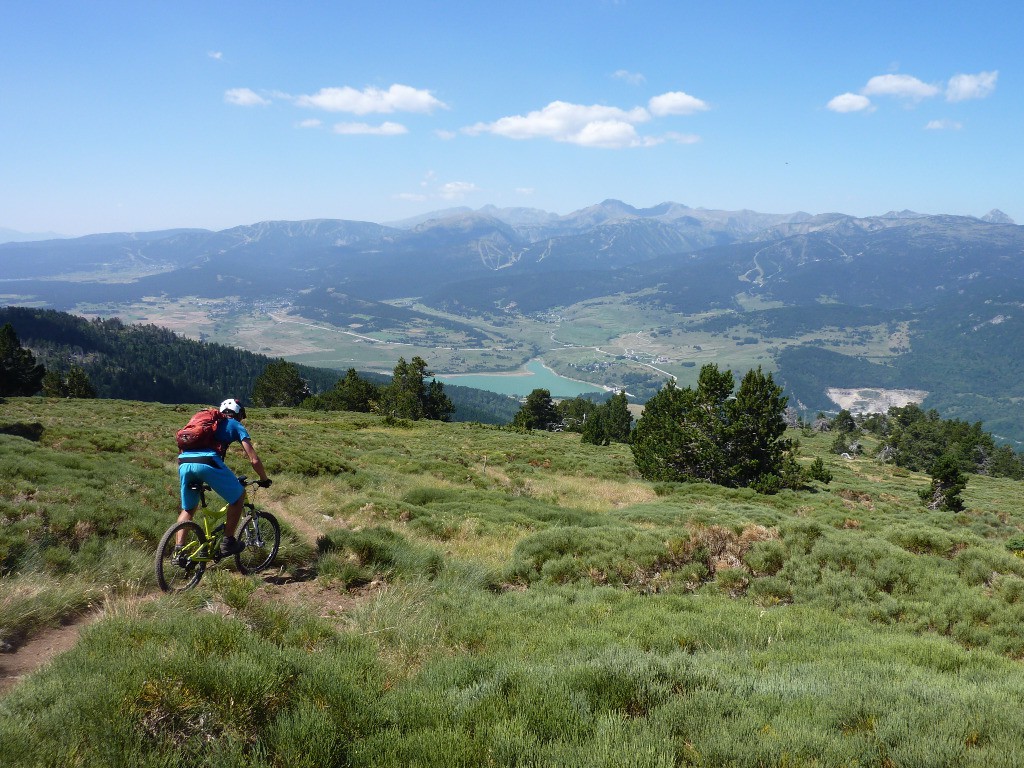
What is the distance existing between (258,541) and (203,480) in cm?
145

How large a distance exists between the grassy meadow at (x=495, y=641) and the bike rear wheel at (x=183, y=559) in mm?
301

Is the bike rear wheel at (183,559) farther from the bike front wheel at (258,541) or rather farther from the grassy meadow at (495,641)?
the bike front wheel at (258,541)

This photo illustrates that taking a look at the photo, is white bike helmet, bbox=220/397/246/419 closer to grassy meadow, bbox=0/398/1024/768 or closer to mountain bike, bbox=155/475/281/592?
mountain bike, bbox=155/475/281/592

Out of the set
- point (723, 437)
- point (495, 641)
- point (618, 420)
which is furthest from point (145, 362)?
point (495, 641)

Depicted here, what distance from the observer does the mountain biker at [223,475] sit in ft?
23.5

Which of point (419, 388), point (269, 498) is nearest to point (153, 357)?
point (419, 388)

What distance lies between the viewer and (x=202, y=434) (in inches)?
286

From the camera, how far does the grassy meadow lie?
3629 mm

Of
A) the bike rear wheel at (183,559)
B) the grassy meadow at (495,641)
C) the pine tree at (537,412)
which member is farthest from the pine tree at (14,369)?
the bike rear wheel at (183,559)

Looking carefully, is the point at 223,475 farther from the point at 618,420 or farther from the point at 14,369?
the point at 14,369

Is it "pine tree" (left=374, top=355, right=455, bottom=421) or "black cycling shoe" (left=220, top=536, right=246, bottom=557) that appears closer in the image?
"black cycling shoe" (left=220, top=536, right=246, bottom=557)

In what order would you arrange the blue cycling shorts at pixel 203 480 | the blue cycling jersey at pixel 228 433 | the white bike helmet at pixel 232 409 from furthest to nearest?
the white bike helmet at pixel 232 409 < the blue cycling jersey at pixel 228 433 < the blue cycling shorts at pixel 203 480

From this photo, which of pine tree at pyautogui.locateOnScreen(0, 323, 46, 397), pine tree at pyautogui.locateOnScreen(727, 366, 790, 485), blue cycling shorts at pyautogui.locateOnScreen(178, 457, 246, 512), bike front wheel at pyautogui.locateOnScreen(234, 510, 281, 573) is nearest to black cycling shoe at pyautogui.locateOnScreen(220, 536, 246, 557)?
bike front wheel at pyautogui.locateOnScreen(234, 510, 281, 573)

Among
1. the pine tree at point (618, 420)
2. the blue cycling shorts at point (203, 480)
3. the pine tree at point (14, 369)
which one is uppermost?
the blue cycling shorts at point (203, 480)
